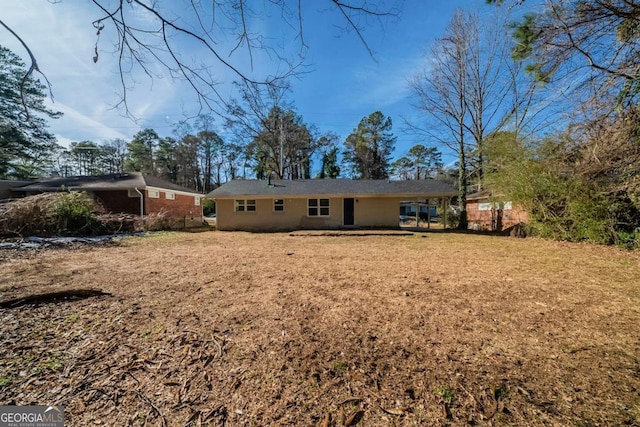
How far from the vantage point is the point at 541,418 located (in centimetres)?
163

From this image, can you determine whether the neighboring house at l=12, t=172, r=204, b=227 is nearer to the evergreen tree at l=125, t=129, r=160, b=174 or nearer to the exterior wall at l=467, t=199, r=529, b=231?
the evergreen tree at l=125, t=129, r=160, b=174

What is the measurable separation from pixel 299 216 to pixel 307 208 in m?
0.70

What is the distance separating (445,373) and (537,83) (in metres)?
5.37

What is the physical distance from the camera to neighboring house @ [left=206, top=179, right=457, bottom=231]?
49.2ft

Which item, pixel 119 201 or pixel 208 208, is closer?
pixel 119 201

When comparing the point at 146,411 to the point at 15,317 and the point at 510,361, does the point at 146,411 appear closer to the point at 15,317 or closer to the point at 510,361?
the point at 15,317

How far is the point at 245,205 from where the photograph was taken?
1538 centimetres

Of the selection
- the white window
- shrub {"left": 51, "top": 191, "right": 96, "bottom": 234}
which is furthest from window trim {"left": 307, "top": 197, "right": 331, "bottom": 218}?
shrub {"left": 51, "top": 191, "right": 96, "bottom": 234}

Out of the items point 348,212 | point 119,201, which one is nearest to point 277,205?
point 348,212

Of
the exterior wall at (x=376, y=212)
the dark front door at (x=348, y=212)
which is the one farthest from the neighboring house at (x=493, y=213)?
the dark front door at (x=348, y=212)

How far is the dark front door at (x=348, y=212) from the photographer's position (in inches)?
605

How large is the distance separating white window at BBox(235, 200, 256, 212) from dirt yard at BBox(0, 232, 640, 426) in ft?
34.7

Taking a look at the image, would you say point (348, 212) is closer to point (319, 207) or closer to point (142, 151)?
point (319, 207)

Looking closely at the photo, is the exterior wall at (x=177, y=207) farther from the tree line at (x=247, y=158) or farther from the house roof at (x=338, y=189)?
the tree line at (x=247, y=158)
